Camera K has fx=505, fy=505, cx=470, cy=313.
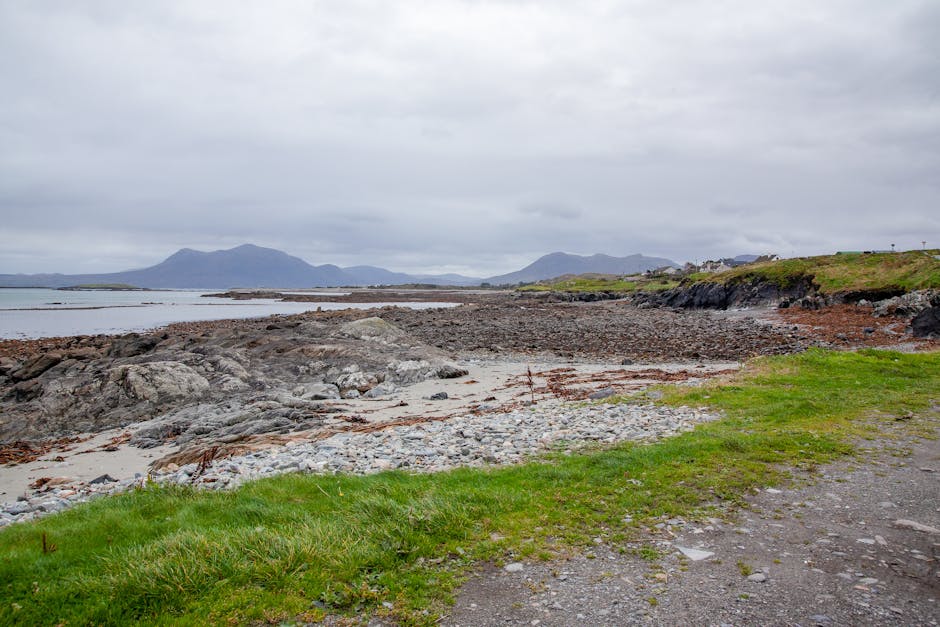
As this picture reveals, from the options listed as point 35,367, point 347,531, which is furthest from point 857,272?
point 35,367

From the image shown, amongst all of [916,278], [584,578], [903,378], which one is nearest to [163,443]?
[584,578]

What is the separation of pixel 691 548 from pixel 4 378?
4000 centimetres

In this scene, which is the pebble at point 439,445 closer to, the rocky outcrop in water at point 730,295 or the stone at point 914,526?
the stone at point 914,526

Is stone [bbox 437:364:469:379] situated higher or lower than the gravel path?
lower

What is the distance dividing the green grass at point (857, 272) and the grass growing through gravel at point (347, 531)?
192 ft

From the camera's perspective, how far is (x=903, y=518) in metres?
8.10

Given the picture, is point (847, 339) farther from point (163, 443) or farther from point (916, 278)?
point (163, 443)

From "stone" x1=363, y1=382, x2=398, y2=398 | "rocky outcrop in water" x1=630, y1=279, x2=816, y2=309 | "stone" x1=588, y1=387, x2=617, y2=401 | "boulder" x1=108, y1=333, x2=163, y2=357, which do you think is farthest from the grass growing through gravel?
"rocky outcrop in water" x1=630, y1=279, x2=816, y2=309

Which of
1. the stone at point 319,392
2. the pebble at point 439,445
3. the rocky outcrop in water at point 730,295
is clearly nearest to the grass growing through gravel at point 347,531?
the pebble at point 439,445

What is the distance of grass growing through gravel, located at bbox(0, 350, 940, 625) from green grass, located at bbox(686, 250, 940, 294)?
58522mm

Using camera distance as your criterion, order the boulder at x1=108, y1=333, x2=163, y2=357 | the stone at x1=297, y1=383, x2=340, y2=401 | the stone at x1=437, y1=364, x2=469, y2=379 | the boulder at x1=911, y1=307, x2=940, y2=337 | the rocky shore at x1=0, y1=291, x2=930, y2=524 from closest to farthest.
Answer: the rocky shore at x1=0, y1=291, x2=930, y2=524
the stone at x1=297, y1=383, x2=340, y2=401
the stone at x1=437, y1=364, x2=469, y2=379
the boulder at x1=108, y1=333, x2=163, y2=357
the boulder at x1=911, y1=307, x2=940, y2=337

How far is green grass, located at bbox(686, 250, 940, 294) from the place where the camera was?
57.2m

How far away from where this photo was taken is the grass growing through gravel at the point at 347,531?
625 cm

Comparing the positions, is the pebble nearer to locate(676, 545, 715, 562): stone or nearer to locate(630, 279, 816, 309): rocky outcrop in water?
locate(676, 545, 715, 562): stone
